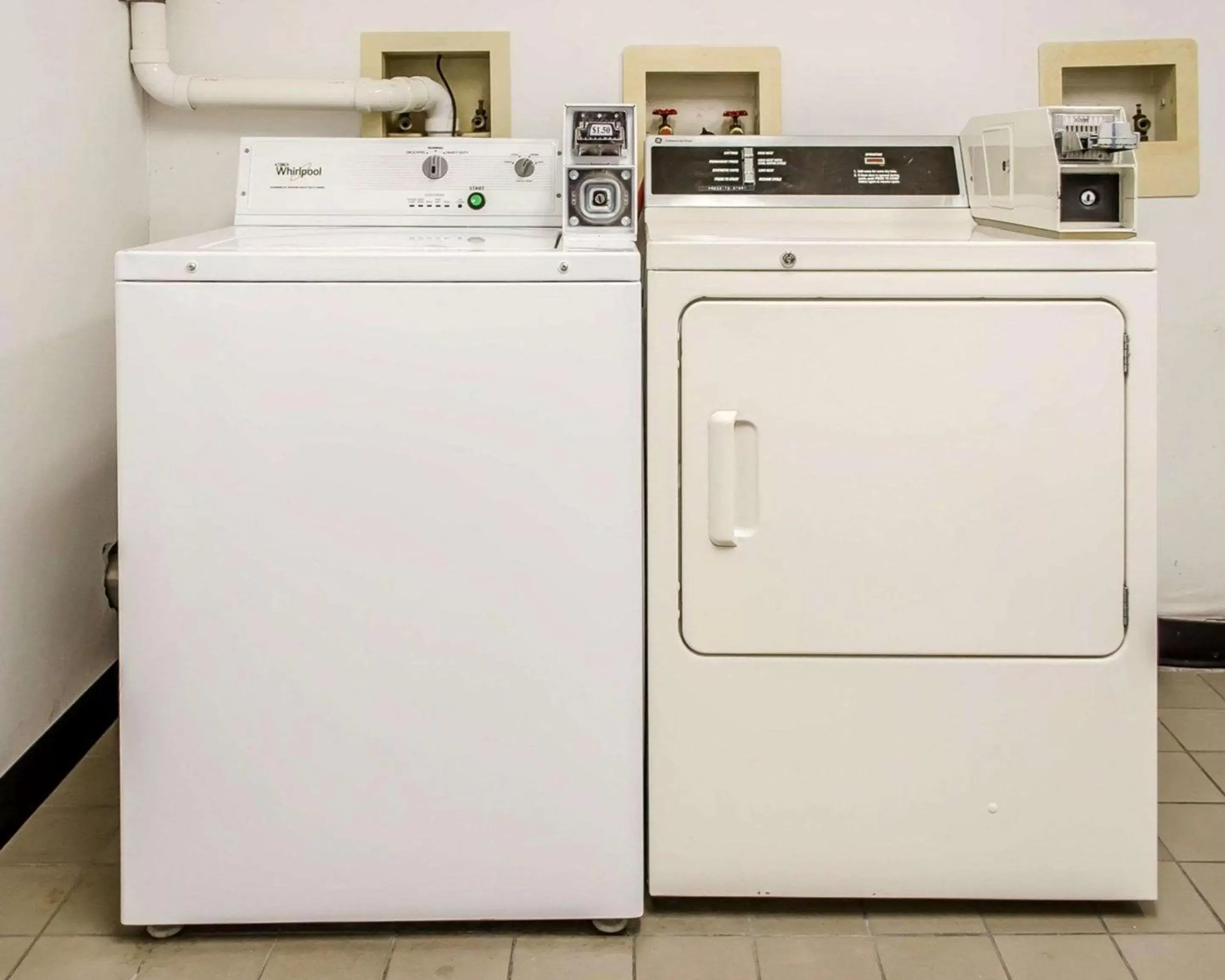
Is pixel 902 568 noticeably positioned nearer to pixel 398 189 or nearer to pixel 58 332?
pixel 398 189

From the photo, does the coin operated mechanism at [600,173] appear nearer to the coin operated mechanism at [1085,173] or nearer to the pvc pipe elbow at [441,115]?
the coin operated mechanism at [1085,173]

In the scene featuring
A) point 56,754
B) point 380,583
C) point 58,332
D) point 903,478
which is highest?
point 58,332

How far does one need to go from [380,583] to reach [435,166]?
0.93m

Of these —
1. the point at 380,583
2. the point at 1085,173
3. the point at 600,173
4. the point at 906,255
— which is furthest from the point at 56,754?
the point at 1085,173

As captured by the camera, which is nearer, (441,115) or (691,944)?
(691,944)

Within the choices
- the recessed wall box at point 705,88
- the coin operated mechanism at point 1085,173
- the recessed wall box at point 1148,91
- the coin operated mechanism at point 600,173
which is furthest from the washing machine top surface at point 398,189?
the recessed wall box at point 1148,91

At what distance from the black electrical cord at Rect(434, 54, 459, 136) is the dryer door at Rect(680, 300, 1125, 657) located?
1.11 m

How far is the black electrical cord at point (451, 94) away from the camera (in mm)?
2721

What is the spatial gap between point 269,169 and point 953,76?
1375 mm

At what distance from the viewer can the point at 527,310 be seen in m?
1.78

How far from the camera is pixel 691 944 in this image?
186 centimetres

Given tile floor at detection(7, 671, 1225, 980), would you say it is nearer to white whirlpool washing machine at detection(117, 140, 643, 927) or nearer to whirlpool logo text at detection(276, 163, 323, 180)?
white whirlpool washing machine at detection(117, 140, 643, 927)

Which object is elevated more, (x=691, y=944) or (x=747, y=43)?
(x=747, y=43)

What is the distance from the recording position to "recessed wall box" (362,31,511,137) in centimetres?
268
